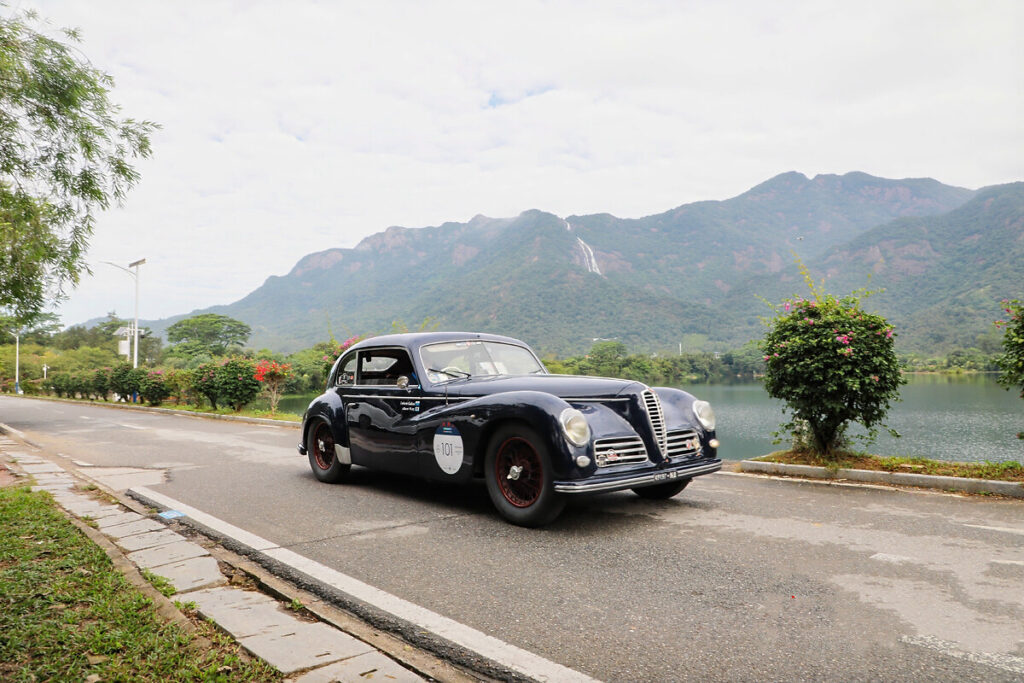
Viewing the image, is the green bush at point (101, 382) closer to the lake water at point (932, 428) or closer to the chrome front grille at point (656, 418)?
the lake water at point (932, 428)

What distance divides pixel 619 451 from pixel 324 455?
13.2 ft

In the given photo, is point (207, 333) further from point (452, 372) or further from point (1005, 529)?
point (1005, 529)

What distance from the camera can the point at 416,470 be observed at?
242 inches

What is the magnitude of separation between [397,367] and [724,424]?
72.8 ft

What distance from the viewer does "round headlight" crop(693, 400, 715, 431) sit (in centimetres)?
594

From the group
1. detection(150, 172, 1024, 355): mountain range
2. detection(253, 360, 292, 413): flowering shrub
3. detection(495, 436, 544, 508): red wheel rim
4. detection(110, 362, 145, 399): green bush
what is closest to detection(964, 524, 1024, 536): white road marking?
detection(495, 436, 544, 508): red wheel rim

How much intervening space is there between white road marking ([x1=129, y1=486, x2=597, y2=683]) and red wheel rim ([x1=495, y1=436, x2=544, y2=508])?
67.5 inches

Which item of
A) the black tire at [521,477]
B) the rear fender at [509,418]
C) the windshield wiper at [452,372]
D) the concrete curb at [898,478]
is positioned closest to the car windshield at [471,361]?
the windshield wiper at [452,372]

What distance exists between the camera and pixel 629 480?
505 centimetres

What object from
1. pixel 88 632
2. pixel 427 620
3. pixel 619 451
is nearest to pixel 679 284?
pixel 619 451

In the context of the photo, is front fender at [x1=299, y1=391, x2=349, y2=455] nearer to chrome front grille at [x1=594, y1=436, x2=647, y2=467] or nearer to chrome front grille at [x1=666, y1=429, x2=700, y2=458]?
chrome front grille at [x1=594, y1=436, x2=647, y2=467]

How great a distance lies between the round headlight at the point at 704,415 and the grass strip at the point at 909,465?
254 cm

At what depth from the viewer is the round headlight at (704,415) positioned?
5.94 metres

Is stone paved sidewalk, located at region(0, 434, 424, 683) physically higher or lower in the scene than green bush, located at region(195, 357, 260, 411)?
lower
